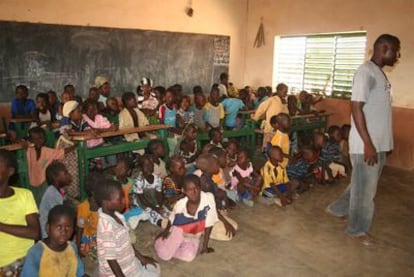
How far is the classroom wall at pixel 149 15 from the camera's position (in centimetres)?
651

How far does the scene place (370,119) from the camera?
3.41m

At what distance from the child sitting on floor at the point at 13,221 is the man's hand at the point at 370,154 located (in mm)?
2568

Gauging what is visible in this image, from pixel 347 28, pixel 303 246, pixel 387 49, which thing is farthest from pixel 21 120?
pixel 347 28

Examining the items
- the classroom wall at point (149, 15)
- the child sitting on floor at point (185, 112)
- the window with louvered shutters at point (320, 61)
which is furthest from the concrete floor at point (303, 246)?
the classroom wall at point (149, 15)

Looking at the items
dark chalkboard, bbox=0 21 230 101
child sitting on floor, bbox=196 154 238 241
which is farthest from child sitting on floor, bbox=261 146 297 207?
dark chalkboard, bbox=0 21 230 101

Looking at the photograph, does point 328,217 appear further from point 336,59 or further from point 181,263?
point 336,59

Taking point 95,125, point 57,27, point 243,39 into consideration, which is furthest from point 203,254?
point 243,39

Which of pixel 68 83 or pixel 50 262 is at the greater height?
pixel 68 83

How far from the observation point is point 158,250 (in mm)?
3383

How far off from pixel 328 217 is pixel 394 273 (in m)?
1.14

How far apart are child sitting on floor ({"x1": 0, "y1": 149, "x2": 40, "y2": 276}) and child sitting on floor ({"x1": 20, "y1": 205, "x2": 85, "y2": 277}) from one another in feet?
0.33

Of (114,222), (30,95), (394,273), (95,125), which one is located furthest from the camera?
(30,95)

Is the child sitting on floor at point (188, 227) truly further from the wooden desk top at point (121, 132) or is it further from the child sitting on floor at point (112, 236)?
the wooden desk top at point (121, 132)

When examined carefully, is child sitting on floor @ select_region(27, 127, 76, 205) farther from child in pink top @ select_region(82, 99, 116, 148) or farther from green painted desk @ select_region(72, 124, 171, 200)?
child in pink top @ select_region(82, 99, 116, 148)
